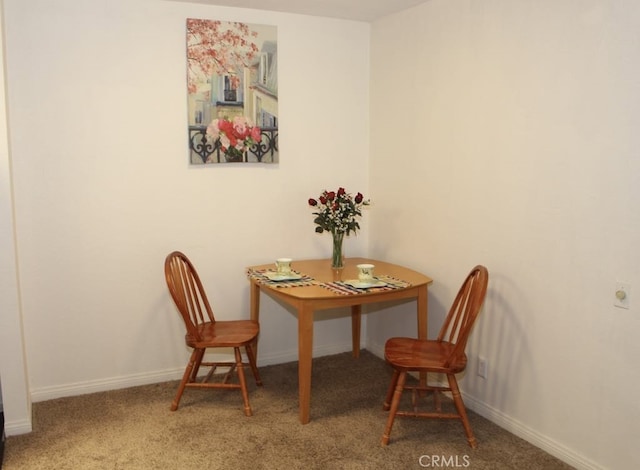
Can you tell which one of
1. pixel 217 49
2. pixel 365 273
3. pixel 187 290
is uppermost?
pixel 217 49

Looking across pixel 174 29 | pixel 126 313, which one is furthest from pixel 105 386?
pixel 174 29

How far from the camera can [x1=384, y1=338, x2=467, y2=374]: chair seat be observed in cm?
257

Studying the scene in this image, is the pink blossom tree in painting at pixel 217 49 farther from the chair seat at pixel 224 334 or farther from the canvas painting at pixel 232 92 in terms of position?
the chair seat at pixel 224 334

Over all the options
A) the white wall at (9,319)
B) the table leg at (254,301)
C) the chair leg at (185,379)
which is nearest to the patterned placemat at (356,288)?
the table leg at (254,301)

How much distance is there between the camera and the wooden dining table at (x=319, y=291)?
2.80m

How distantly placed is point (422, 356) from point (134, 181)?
1.94 metres

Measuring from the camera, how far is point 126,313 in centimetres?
332

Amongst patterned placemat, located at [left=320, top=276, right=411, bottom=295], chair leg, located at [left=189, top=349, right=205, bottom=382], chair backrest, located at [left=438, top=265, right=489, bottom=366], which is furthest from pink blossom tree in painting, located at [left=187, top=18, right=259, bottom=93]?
chair backrest, located at [left=438, top=265, right=489, bottom=366]

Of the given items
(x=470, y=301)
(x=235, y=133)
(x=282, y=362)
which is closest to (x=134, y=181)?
(x=235, y=133)

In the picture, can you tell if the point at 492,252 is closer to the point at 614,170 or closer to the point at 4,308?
the point at 614,170

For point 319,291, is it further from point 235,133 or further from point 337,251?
point 235,133

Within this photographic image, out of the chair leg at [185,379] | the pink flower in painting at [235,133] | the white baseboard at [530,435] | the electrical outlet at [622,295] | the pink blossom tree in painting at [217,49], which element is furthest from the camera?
the pink flower in painting at [235,133]

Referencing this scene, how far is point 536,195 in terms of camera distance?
257 centimetres

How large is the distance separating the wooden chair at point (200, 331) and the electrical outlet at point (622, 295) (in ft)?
5.88
